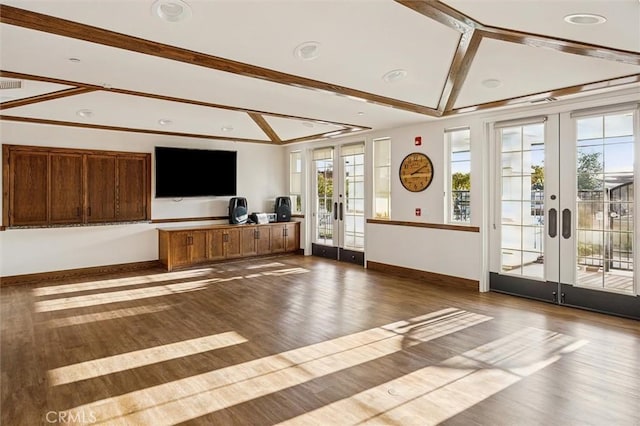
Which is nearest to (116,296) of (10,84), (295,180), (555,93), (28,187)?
(28,187)

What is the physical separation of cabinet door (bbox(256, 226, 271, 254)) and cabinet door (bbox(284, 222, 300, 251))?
44 centimetres

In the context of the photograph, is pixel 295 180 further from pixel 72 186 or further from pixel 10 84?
pixel 10 84

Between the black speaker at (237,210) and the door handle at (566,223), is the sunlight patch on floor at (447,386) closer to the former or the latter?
the door handle at (566,223)

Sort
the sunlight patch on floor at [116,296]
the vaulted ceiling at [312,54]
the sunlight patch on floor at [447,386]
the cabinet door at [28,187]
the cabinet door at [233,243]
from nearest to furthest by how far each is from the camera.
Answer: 1. the sunlight patch on floor at [447,386]
2. the vaulted ceiling at [312,54]
3. the sunlight patch on floor at [116,296]
4. the cabinet door at [28,187]
5. the cabinet door at [233,243]

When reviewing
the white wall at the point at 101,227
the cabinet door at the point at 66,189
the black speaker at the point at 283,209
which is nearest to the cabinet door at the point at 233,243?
the white wall at the point at 101,227

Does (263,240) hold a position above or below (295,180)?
below

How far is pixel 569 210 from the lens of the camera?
4.66 meters

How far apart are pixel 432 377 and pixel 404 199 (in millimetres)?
3916

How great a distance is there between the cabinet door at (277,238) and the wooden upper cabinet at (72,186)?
2.48 m

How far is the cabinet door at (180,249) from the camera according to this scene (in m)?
6.88

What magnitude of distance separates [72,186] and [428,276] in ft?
19.5

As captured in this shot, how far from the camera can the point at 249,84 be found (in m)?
4.15

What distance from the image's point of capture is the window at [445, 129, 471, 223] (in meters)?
5.67

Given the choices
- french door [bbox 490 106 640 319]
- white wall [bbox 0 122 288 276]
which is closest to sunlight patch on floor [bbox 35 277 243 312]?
white wall [bbox 0 122 288 276]
